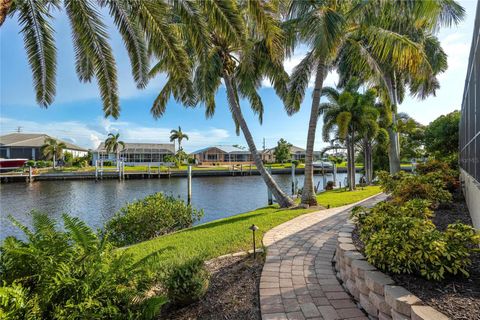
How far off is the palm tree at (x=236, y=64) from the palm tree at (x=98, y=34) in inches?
20.2

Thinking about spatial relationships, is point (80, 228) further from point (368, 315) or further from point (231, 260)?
point (368, 315)

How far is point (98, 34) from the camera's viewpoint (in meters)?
5.73

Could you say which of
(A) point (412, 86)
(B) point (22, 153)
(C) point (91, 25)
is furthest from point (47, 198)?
(B) point (22, 153)

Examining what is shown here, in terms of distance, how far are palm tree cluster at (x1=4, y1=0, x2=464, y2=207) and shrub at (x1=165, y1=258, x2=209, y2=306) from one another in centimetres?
401

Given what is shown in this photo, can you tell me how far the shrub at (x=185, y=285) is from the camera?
331 cm

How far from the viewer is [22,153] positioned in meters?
54.6

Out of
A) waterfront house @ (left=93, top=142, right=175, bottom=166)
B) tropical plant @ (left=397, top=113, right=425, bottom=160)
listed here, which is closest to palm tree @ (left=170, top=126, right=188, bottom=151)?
waterfront house @ (left=93, top=142, right=175, bottom=166)

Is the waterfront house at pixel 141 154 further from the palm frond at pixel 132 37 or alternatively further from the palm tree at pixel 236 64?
the palm frond at pixel 132 37

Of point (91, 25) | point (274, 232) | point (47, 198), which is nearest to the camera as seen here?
point (91, 25)

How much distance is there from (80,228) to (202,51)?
4.05 metres

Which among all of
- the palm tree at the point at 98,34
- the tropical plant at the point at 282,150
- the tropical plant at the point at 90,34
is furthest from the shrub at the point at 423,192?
the tropical plant at the point at 282,150

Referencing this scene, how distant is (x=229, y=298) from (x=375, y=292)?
5.43 ft

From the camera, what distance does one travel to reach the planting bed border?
2207mm

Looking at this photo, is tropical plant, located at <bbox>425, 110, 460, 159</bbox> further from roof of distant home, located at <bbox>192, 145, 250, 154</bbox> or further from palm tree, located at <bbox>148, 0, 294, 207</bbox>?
roof of distant home, located at <bbox>192, 145, 250, 154</bbox>
